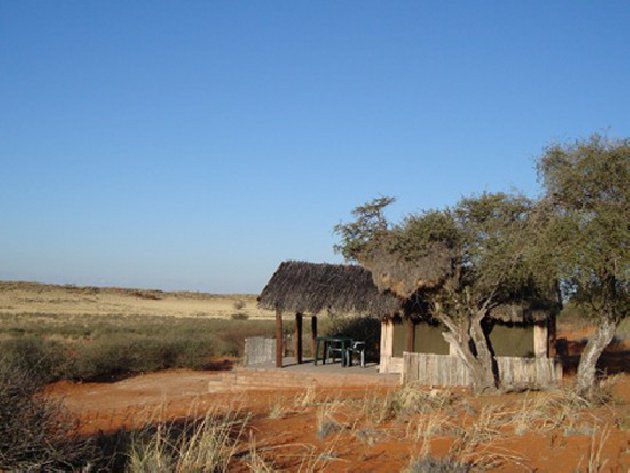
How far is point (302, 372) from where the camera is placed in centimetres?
1716

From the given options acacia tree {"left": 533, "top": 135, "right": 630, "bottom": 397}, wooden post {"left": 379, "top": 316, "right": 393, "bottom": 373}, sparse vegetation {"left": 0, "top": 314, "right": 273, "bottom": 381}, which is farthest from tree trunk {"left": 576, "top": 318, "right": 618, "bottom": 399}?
sparse vegetation {"left": 0, "top": 314, "right": 273, "bottom": 381}

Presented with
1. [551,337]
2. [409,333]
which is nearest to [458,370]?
[409,333]

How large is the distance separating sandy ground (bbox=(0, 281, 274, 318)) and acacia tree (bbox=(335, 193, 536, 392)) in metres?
38.2

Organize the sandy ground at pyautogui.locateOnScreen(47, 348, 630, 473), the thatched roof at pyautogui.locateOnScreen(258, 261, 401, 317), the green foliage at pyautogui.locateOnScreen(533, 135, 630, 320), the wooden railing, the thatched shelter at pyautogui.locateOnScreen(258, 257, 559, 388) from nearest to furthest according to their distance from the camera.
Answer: the sandy ground at pyautogui.locateOnScreen(47, 348, 630, 473), the green foliage at pyautogui.locateOnScreen(533, 135, 630, 320), the wooden railing, the thatched shelter at pyautogui.locateOnScreen(258, 257, 559, 388), the thatched roof at pyautogui.locateOnScreen(258, 261, 401, 317)

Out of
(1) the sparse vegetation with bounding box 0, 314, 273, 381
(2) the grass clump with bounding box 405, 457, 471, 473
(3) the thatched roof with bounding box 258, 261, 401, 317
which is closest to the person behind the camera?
(2) the grass clump with bounding box 405, 457, 471, 473

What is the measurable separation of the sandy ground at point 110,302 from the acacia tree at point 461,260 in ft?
125

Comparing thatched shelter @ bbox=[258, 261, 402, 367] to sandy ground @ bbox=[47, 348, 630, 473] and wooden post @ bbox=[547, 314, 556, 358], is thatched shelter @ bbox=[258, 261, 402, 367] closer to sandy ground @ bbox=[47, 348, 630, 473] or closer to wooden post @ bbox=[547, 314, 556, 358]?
wooden post @ bbox=[547, 314, 556, 358]

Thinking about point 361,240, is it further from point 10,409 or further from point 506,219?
point 10,409

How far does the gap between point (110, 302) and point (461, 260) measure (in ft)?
189

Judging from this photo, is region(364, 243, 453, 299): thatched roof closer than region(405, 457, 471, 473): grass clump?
No

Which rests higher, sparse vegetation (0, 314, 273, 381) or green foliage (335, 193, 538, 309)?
green foliage (335, 193, 538, 309)

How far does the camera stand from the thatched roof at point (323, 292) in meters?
17.7

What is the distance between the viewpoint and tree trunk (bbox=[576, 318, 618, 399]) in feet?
39.3

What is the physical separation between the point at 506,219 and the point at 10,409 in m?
9.85
